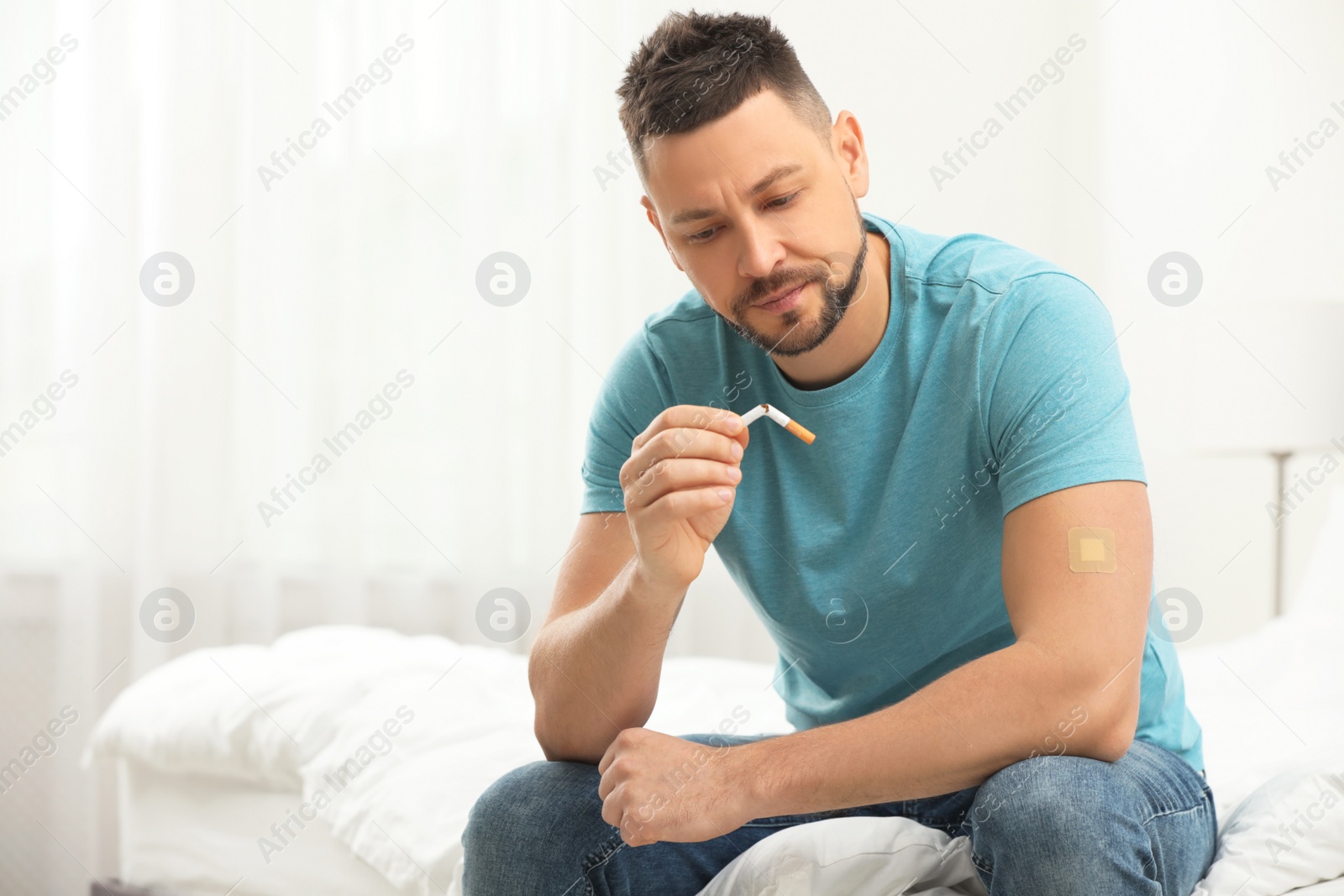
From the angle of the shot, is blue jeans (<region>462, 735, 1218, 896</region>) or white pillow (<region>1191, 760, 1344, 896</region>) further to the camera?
white pillow (<region>1191, 760, 1344, 896</region>)

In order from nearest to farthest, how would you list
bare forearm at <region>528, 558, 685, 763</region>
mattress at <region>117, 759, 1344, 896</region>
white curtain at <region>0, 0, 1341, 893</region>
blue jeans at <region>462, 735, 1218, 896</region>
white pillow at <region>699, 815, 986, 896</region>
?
1. blue jeans at <region>462, 735, 1218, 896</region>
2. white pillow at <region>699, 815, 986, 896</region>
3. bare forearm at <region>528, 558, 685, 763</region>
4. mattress at <region>117, 759, 1344, 896</region>
5. white curtain at <region>0, 0, 1341, 893</region>

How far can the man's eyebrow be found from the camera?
1024mm

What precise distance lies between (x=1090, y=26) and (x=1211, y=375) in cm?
107

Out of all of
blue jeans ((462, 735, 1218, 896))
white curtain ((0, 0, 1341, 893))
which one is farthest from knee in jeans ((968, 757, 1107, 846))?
white curtain ((0, 0, 1341, 893))

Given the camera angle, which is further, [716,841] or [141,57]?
[141,57]

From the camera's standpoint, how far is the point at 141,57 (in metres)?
2.56

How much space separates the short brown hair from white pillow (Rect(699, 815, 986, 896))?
659mm

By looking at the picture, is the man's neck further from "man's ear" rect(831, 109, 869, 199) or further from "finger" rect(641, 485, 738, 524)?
"finger" rect(641, 485, 738, 524)

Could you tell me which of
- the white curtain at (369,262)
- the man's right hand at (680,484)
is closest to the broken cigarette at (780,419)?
the man's right hand at (680,484)

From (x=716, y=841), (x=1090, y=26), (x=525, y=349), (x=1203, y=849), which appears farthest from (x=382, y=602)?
(x=1090, y=26)

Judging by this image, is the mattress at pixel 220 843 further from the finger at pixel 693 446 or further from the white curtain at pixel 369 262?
the white curtain at pixel 369 262

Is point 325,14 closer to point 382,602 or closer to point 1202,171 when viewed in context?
point 382,602

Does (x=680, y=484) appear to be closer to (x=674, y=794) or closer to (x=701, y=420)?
(x=701, y=420)

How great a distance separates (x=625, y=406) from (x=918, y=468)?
349 mm
